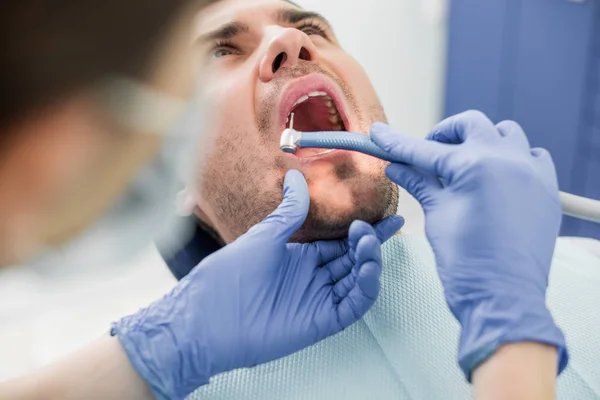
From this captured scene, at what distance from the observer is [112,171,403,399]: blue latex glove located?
89 cm

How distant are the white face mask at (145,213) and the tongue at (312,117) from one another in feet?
0.85

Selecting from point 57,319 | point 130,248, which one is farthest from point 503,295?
point 57,319

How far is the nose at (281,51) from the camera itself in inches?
44.6

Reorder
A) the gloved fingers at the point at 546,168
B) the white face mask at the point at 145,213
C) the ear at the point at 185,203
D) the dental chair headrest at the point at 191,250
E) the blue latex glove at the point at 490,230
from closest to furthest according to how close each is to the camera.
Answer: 1. the blue latex glove at the point at 490,230
2. the gloved fingers at the point at 546,168
3. the white face mask at the point at 145,213
4. the ear at the point at 185,203
5. the dental chair headrest at the point at 191,250

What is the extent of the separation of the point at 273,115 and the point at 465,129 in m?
0.43

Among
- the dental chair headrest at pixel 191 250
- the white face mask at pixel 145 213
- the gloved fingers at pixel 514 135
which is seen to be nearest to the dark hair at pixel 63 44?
the white face mask at pixel 145 213

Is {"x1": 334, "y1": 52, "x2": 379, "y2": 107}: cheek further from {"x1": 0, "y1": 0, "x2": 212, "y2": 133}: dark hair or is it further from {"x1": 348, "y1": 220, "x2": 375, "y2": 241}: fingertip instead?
{"x1": 0, "y1": 0, "x2": 212, "y2": 133}: dark hair

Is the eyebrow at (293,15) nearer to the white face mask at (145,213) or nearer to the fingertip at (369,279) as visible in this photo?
the white face mask at (145,213)

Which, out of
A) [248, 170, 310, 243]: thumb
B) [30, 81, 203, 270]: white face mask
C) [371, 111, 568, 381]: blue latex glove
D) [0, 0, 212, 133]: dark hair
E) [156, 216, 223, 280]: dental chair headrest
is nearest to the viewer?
[0, 0, 212, 133]: dark hair

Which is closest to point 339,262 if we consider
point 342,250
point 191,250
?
point 342,250

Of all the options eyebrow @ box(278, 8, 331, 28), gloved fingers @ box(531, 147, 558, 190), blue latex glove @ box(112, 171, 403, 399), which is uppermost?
eyebrow @ box(278, 8, 331, 28)

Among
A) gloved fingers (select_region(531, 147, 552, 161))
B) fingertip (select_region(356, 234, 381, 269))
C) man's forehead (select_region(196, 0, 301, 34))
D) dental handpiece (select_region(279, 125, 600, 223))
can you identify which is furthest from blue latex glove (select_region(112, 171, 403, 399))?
man's forehead (select_region(196, 0, 301, 34))

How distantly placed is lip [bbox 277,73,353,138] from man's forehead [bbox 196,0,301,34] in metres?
0.22

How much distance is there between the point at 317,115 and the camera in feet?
4.34
